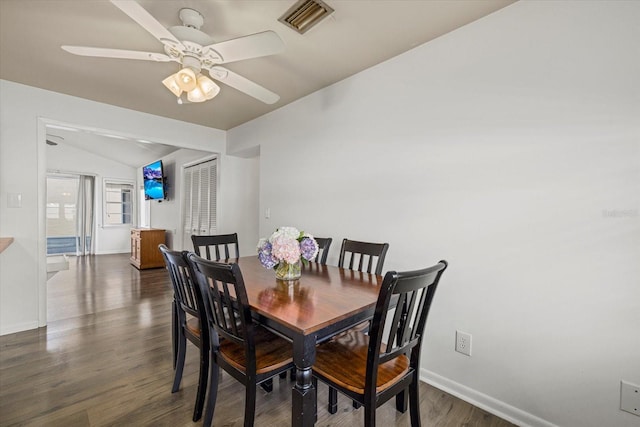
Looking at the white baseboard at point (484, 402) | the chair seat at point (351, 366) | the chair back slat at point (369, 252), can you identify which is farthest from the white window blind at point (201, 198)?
the white baseboard at point (484, 402)

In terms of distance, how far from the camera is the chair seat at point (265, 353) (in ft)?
4.08

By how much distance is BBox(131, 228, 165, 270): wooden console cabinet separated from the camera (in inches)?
204

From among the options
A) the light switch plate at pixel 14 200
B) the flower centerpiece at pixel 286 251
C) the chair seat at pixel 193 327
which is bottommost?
the chair seat at pixel 193 327

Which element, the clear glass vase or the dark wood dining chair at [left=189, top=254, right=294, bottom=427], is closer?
the dark wood dining chair at [left=189, top=254, right=294, bottom=427]

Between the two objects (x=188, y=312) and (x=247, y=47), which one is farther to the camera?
(x=188, y=312)

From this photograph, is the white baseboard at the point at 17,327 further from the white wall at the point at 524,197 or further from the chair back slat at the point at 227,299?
the white wall at the point at 524,197

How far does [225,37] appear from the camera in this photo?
1.86m

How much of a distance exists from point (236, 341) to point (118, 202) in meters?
8.12

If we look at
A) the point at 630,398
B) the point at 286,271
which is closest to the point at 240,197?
the point at 286,271

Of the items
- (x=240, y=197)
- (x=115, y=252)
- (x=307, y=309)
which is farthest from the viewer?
(x=115, y=252)

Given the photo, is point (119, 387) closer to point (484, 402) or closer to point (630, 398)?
point (484, 402)

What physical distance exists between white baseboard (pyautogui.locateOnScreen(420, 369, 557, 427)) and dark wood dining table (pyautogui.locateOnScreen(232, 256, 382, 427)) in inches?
33.2

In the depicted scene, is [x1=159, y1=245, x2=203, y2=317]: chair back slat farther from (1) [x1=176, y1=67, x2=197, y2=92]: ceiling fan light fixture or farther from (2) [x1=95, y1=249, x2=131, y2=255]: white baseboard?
(2) [x1=95, y1=249, x2=131, y2=255]: white baseboard

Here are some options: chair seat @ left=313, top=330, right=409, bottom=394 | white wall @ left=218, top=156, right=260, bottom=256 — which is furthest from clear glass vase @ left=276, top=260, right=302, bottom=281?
white wall @ left=218, top=156, right=260, bottom=256
